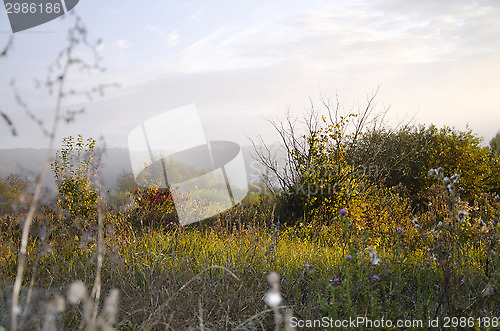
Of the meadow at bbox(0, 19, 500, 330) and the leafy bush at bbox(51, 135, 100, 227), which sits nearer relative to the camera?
the meadow at bbox(0, 19, 500, 330)

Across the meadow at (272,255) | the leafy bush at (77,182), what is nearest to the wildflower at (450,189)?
the meadow at (272,255)

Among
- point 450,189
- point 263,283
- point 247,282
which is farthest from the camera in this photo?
point 263,283

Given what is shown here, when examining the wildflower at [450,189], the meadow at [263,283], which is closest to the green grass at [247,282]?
the meadow at [263,283]

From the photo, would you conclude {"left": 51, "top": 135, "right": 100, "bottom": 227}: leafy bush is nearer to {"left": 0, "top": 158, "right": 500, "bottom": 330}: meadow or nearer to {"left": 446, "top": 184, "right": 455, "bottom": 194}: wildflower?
{"left": 0, "top": 158, "right": 500, "bottom": 330}: meadow

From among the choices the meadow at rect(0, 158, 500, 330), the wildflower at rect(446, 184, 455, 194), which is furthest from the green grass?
the wildflower at rect(446, 184, 455, 194)

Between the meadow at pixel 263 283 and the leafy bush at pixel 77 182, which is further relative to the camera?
the leafy bush at pixel 77 182

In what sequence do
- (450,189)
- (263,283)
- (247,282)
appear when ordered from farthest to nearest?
(263,283) → (247,282) → (450,189)

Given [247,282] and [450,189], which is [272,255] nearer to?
[247,282]

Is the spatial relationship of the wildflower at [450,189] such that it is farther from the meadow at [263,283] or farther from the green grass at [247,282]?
the green grass at [247,282]

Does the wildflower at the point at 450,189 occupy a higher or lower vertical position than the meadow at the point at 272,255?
higher

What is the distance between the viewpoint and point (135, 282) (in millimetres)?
3246

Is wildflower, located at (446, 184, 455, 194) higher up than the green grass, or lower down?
higher up

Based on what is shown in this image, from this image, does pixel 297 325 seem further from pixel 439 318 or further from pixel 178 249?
pixel 178 249

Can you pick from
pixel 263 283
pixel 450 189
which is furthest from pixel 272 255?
pixel 450 189
